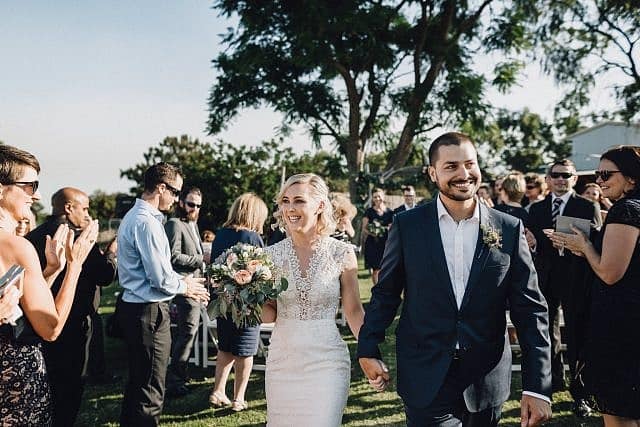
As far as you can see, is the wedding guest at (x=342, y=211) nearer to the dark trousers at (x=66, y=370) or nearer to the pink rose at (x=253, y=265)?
the pink rose at (x=253, y=265)

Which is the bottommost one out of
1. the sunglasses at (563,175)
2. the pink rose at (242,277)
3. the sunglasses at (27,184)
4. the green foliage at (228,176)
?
the pink rose at (242,277)

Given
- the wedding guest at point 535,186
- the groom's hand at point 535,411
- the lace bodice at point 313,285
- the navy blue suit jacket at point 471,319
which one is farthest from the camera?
the wedding guest at point 535,186

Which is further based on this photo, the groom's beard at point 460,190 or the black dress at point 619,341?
the black dress at point 619,341

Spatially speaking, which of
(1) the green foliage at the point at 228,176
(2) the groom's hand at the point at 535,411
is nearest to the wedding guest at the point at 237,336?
(2) the groom's hand at the point at 535,411

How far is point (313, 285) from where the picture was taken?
3623mm

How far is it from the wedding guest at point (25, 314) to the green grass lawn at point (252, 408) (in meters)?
2.78

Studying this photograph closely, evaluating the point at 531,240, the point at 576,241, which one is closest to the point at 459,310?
the point at 576,241

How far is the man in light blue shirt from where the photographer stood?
449 centimetres

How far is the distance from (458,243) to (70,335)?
3.08 m

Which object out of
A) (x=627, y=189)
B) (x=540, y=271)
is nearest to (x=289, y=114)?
(x=540, y=271)

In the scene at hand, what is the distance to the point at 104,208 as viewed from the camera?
103ft

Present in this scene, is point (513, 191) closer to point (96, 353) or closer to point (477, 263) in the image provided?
point (477, 263)

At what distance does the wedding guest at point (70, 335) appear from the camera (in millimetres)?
4137

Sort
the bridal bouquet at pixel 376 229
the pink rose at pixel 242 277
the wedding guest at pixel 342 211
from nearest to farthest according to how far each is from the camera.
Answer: the pink rose at pixel 242 277 → the wedding guest at pixel 342 211 → the bridal bouquet at pixel 376 229
